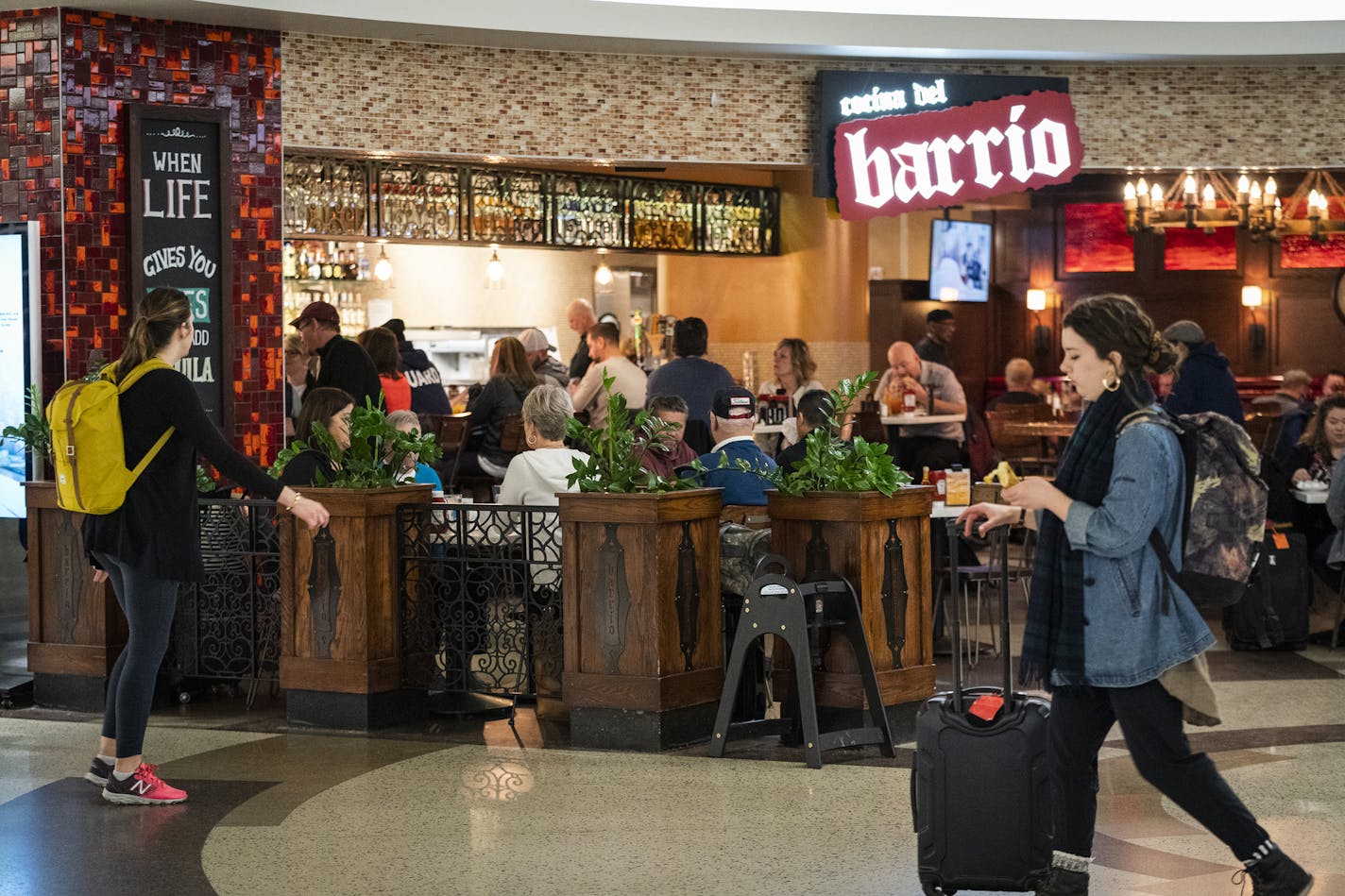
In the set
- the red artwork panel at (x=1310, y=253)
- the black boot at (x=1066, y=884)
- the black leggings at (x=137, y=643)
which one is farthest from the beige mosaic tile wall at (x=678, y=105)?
the red artwork panel at (x=1310, y=253)

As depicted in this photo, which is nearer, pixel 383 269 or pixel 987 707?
pixel 987 707

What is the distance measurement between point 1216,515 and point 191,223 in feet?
20.7

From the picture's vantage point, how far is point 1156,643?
3910mm

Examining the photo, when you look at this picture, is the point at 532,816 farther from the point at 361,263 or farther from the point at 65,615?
the point at 361,263

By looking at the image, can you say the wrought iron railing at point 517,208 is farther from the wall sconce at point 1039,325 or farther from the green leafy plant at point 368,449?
the wall sconce at point 1039,325

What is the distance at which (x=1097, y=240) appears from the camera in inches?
749

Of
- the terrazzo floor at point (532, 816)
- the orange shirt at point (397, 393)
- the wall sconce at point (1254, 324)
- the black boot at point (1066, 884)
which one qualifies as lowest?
the terrazzo floor at point (532, 816)

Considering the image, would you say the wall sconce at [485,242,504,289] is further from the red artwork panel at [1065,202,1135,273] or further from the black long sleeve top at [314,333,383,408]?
the red artwork panel at [1065,202,1135,273]

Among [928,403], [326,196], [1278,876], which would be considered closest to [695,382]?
[928,403]

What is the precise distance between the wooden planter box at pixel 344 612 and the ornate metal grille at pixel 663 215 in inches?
287

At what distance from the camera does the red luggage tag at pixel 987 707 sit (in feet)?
13.5

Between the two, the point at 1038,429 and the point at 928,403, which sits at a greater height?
the point at 928,403

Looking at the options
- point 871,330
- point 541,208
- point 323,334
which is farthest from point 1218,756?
point 871,330

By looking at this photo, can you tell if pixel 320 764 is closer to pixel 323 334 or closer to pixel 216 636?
pixel 216 636
